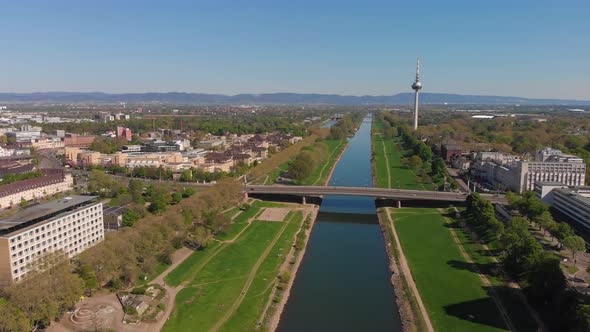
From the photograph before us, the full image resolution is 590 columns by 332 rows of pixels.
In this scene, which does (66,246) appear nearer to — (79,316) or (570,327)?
(79,316)

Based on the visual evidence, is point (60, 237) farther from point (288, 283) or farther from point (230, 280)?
point (288, 283)

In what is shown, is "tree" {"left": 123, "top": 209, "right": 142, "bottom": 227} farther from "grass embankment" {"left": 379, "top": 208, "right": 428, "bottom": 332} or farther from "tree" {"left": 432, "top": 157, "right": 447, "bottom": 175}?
"tree" {"left": 432, "top": 157, "right": 447, "bottom": 175}

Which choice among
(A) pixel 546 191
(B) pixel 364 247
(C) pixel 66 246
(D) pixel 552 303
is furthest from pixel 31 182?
(A) pixel 546 191

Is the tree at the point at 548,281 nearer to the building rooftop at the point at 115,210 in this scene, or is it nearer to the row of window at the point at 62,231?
the row of window at the point at 62,231

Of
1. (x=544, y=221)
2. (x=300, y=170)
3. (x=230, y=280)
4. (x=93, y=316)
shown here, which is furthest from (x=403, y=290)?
(x=300, y=170)

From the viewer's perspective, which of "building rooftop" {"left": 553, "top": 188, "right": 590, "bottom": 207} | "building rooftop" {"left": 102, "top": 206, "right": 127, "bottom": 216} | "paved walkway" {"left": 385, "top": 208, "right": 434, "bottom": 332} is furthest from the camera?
"building rooftop" {"left": 102, "top": 206, "right": 127, "bottom": 216}

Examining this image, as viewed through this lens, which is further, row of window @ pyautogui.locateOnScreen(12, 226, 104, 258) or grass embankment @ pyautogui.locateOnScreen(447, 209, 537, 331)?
row of window @ pyautogui.locateOnScreen(12, 226, 104, 258)

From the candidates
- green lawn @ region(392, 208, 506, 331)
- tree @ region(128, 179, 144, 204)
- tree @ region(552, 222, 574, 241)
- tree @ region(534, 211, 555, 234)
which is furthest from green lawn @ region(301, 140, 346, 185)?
tree @ region(552, 222, 574, 241)

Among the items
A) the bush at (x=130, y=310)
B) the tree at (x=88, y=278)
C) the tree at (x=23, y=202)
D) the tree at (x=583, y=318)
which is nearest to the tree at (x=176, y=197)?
the tree at (x=23, y=202)
